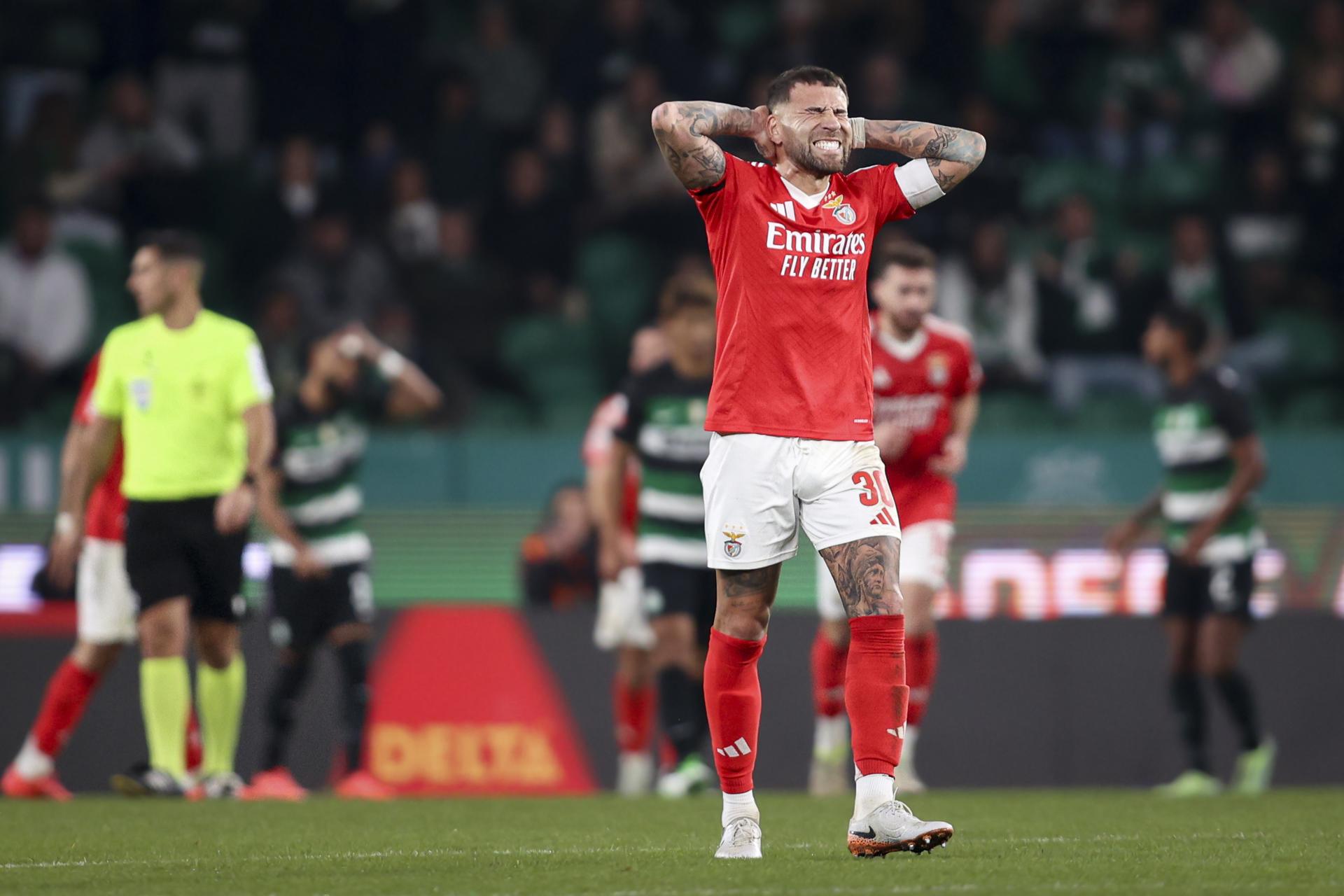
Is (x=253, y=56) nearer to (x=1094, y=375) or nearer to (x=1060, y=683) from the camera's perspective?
(x=1094, y=375)

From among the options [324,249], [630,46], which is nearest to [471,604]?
[324,249]

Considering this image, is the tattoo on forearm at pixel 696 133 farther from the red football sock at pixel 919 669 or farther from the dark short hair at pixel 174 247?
the dark short hair at pixel 174 247

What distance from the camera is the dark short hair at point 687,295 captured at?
9.24 meters

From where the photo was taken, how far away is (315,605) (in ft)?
33.0

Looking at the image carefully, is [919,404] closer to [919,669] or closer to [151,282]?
[919,669]

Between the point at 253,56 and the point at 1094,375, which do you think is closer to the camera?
the point at 1094,375

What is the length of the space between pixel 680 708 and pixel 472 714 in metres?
1.88

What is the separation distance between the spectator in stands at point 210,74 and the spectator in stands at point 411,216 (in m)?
1.35

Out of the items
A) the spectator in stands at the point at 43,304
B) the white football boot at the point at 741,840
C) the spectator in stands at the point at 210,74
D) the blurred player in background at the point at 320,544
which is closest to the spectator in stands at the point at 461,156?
the spectator in stands at the point at 210,74

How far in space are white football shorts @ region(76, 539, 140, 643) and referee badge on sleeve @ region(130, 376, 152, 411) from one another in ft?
2.99

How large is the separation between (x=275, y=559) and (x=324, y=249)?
4321mm

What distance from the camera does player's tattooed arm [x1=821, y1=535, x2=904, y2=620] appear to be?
5.38 m

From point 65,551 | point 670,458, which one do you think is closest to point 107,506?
point 65,551

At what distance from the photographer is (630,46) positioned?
15.8 metres
